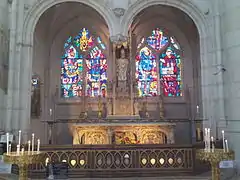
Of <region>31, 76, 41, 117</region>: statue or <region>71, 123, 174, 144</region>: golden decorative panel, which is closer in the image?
<region>71, 123, 174, 144</region>: golden decorative panel

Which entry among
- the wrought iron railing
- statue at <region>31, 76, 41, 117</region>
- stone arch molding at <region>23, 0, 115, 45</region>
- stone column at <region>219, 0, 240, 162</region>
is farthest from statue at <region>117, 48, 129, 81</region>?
the wrought iron railing

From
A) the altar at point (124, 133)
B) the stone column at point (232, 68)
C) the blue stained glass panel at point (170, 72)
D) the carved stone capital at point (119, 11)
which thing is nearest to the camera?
the stone column at point (232, 68)

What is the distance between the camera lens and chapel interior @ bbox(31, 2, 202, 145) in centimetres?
1345

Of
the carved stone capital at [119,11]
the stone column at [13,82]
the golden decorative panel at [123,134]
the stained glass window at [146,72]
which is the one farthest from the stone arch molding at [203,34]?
the stained glass window at [146,72]

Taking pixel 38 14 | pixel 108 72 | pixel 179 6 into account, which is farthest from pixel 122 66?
pixel 38 14

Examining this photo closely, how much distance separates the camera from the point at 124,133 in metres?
10.8

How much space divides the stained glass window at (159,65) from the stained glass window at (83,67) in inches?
80.6

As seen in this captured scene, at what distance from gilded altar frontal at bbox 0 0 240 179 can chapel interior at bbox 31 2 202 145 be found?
0.18ft

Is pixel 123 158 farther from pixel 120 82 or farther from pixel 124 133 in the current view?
pixel 120 82

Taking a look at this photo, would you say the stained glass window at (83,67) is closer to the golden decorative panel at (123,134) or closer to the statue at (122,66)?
the statue at (122,66)

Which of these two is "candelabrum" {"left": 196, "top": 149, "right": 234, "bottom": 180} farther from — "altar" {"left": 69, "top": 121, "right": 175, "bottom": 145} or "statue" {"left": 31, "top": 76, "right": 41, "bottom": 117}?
"statue" {"left": 31, "top": 76, "right": 41, "bottom": 117}

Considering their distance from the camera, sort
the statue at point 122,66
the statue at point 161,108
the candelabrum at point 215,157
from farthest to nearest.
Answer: the statue at point 161,108, the statue at point 122,66, the candelabrum at point 215,157

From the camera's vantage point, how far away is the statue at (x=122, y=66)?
12.3m

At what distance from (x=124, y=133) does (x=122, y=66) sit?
3117 millimetres
